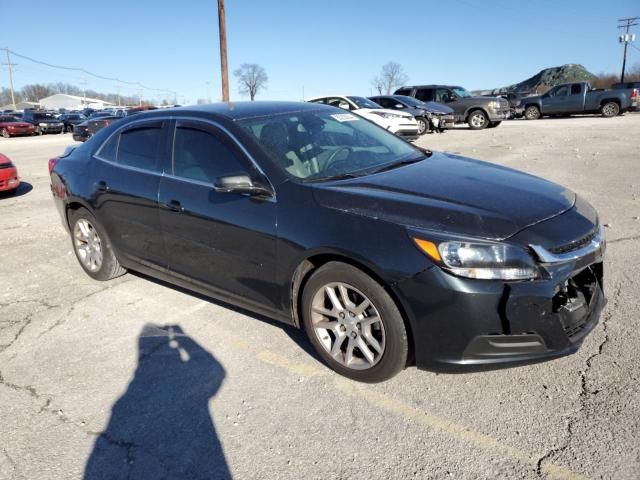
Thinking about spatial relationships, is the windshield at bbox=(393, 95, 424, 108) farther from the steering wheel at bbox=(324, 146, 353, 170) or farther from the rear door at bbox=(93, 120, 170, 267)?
the steering wheel at bbox=(324, 146, 353, 170)

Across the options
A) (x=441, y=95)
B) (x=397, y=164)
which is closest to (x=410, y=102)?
(x=441, y=95)

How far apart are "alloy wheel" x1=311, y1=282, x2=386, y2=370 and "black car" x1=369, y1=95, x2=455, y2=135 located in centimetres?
1590

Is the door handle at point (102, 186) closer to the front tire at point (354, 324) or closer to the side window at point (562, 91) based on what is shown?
the front tire at point (354, 324)

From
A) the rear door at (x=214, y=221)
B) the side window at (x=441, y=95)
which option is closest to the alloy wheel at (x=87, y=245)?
the rear door at (x=214, y=221)

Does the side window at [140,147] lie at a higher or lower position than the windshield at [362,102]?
lower

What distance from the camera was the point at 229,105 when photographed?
13.6 feet

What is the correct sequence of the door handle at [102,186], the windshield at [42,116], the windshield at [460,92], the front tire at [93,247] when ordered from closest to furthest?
1. the door handle at [102,186]
2. the front tire at [93,247]
3. the windshield at [460,92]
4. the windshield at [42,116]

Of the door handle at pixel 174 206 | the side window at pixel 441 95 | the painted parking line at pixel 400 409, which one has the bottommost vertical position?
the painted parking line at pixel 400 409

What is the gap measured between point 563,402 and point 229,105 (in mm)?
3234

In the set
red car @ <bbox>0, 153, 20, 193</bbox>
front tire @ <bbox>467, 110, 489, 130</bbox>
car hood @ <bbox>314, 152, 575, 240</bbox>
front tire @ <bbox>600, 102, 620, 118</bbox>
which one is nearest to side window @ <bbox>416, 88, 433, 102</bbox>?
front tire @ <bbox>467, 110, 489, 130</bbox>

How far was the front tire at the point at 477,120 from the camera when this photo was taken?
20.3 m

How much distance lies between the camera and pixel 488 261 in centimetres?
252

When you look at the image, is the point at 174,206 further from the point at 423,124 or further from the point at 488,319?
the point at 423,124

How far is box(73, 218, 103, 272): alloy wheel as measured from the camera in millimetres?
4781
